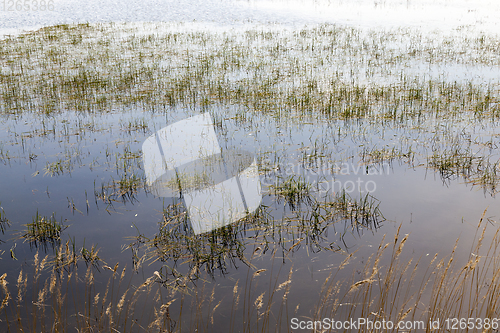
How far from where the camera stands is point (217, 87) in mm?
12812

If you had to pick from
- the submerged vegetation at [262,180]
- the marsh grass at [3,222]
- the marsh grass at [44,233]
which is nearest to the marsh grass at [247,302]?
the submerged vegetation at [262,180]

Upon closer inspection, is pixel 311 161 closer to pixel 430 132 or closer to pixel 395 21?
pixel 430 132

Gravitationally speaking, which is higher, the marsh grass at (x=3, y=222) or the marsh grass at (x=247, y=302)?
the marsh grass at (x=3, y=222)

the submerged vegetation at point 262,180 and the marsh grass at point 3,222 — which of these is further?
the marsh grass at point 3,222

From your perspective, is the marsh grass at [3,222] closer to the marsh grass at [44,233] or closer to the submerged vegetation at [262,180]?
the submerged vegetation at [262,180]

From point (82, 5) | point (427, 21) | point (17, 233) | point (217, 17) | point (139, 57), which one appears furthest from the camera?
point (82, 5)

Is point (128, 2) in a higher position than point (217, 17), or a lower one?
higher

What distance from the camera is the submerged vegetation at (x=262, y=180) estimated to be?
3.66 meters

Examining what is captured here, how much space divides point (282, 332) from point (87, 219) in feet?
11.3

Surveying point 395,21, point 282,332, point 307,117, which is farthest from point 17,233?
point 395,21

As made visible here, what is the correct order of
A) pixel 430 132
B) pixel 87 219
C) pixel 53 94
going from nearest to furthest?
pixel 87 219
pixel 430 132
pixel 53 94

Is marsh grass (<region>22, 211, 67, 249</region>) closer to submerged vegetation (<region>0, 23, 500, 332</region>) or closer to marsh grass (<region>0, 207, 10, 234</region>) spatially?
submerged vegetation (<region>0, 23, 500, 332</region>)

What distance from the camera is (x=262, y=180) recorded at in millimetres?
6566

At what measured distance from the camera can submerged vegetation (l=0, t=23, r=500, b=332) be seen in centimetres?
366
